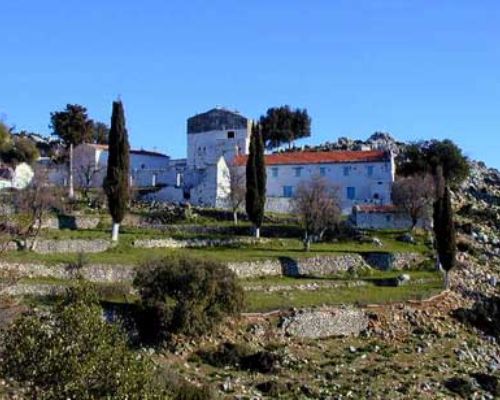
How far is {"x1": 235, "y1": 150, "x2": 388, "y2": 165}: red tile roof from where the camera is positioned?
78000 mm

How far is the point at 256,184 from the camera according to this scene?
63.8 meters

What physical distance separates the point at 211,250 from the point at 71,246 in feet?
32.3

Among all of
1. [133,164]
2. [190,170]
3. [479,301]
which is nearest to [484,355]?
[479,301]

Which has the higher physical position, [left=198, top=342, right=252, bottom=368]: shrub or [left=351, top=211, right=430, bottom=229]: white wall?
[left=351, top=211, right=430, bottom=229]: white wall

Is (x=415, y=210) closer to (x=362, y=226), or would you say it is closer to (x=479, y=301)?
(x=362, y=226)

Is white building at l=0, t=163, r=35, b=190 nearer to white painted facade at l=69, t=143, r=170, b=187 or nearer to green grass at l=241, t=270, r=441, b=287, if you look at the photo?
white painted facade at l=69, t=143, r=170, b=187

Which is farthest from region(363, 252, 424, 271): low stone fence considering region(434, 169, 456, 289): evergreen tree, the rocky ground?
the rocky ground

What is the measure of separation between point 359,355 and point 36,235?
2022 cm

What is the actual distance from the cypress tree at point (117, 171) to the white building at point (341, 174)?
67.1 feet

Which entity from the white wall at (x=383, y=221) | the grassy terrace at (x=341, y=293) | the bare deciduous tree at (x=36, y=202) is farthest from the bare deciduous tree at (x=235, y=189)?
the bare deciduous tree at (x=36, y=202)

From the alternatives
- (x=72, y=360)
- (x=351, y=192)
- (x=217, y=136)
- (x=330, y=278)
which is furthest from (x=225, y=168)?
(x=72, y=360)

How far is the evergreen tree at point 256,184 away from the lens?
6291 cm

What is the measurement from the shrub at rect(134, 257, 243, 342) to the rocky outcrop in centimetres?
425

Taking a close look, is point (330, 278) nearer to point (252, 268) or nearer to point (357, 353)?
point (252, 268)
